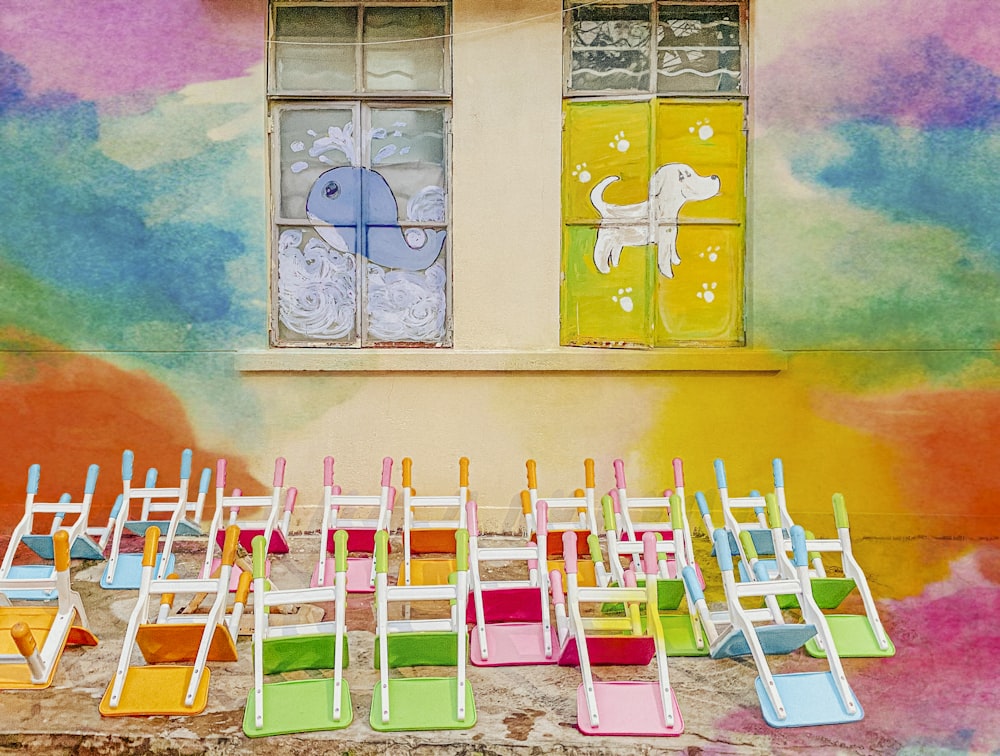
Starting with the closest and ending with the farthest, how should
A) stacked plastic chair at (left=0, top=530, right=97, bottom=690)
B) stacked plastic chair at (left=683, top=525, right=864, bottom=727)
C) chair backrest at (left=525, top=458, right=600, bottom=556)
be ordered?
stacked plastic chair at (left=683, top=525, right=864, bottom=727) < stacked plastic chair at (left=0, top=530, right=97, bottom=690) < chair backrest at (left=525, top=458, right=600, bottom=556)

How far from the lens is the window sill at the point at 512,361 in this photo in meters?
4.90

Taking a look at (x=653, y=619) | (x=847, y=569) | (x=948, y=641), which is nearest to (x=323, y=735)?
(x=653, y=619)

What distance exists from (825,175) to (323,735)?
3.99m

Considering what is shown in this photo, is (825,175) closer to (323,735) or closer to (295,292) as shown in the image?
(295,292)

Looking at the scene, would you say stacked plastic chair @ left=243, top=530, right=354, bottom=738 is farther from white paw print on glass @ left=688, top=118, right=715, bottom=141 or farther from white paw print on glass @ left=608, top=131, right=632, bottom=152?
white paw print on glass @ left=688, top=118, right=715, bottom=141

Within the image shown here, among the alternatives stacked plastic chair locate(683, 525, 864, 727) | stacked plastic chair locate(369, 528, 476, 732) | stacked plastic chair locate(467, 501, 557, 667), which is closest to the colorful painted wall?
stacked plastic chair locate(467, 501, 557, 667)

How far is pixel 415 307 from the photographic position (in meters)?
5.07

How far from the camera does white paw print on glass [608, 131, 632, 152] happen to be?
4.96 m

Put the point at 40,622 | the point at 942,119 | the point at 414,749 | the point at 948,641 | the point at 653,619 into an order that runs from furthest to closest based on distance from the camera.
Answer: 1. the point at 942,119
2. the point at 948,641
3. the point at 40,622
4. the point at 653,619
5. the point at 414,749

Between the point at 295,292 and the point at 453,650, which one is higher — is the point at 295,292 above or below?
above

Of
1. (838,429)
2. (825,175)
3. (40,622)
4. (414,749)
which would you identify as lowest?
(414,749)

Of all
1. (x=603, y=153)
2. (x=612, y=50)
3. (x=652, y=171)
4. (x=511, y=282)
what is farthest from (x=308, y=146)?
(x=652, y=171)

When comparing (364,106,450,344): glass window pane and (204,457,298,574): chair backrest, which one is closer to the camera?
(204,457,298,574): chair backrest

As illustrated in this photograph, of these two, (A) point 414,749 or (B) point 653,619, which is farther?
(B) point 653,619
